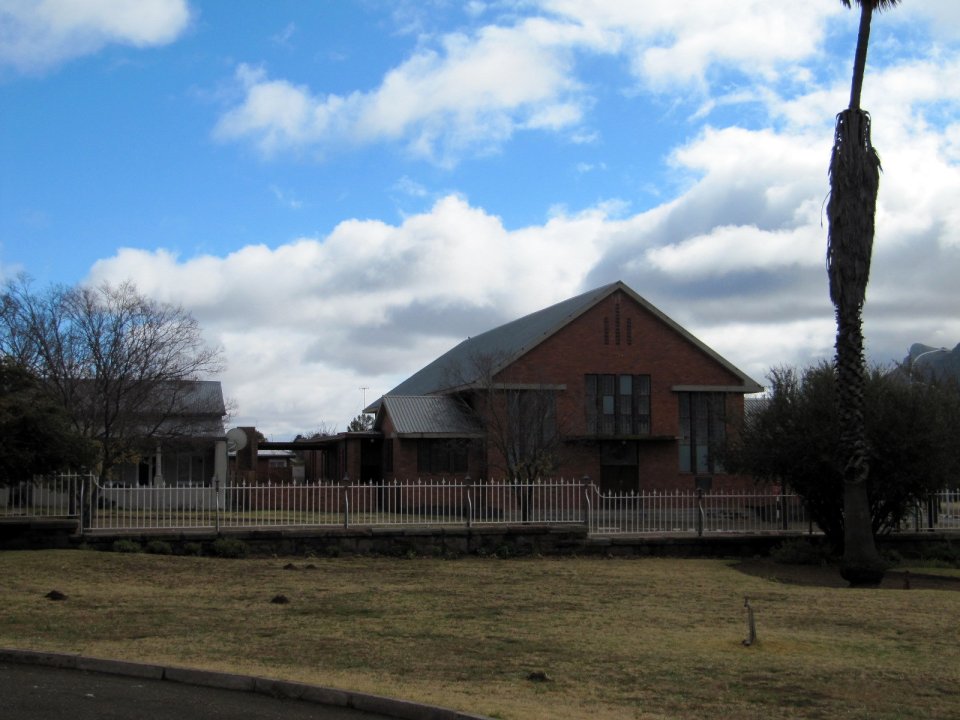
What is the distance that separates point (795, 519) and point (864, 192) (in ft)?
28.2

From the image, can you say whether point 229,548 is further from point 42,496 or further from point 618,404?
point 618,404

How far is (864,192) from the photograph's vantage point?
1817 cm

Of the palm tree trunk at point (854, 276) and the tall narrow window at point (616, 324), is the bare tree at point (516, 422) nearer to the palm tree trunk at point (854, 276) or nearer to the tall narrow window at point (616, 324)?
the tall narrow window at point (616, 324)

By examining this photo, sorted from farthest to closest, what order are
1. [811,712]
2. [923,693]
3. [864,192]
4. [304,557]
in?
[304,557] → [864,192] → [923,693] → [811,712]

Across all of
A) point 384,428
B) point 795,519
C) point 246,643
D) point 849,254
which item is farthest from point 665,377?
point 246,643

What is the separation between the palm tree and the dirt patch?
2.33ft

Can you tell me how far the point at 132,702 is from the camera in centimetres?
829

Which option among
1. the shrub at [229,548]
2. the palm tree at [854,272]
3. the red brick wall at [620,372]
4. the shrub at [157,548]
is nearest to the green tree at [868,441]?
the palm tree at [854,272]

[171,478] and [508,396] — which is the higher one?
[508,396]

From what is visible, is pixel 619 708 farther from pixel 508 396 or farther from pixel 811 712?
pixel 508 396

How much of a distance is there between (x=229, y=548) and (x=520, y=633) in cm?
981

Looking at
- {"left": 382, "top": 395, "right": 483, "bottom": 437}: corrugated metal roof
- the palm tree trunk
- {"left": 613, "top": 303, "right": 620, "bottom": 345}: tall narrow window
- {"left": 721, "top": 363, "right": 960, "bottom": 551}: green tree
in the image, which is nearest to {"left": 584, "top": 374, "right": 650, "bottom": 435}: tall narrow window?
{"left": 613, "top": 303, "right": 620, "bottom": 345}: tall narrow window

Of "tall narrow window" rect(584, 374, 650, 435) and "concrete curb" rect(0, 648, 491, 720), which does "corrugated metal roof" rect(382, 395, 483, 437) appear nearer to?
"tall narrow window" rect(584, 374, 650, 435)

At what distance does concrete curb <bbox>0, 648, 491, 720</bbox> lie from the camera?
790 cm
